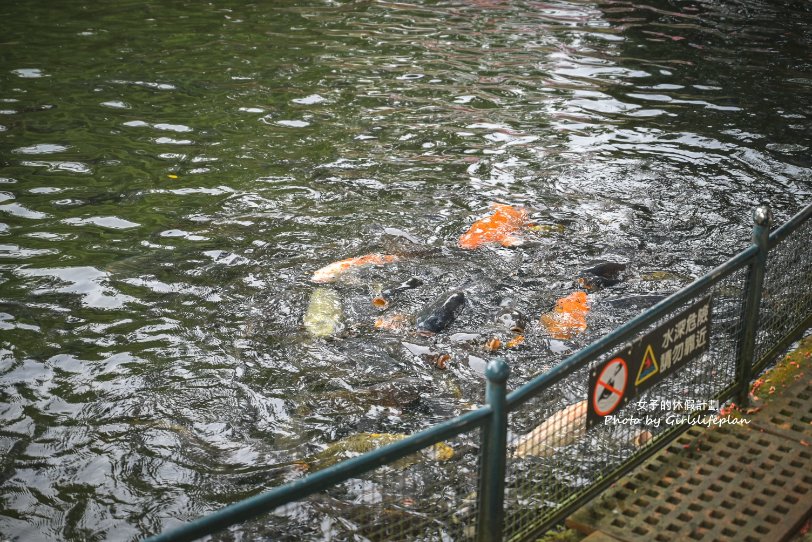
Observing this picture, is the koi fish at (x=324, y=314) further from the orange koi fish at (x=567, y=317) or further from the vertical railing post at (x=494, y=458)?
the vertical railing post at (x=494, y=458)

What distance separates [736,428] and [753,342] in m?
0.65

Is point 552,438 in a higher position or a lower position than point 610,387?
lower

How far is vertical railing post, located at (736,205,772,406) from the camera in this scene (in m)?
5.39

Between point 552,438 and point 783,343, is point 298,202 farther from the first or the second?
point 552,438

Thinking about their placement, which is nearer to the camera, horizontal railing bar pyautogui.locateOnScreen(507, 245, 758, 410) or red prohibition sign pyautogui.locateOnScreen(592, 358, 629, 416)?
horizontal railing bar pyautogui.locateOnScreen(507, 245, 758, 410)

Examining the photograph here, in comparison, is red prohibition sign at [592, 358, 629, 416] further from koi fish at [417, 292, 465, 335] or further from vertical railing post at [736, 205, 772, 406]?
koi fish at [417, 292, 465, 335]


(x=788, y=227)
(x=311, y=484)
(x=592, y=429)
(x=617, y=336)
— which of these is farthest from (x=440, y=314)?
(x=311, y=484)

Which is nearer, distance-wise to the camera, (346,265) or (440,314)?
(440,314)

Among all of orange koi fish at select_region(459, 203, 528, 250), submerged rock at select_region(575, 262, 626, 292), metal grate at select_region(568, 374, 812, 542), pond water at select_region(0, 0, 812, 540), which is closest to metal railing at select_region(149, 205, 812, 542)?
metal grate at select_region(568, 374, 812, 542)

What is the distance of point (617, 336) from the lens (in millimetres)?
4445

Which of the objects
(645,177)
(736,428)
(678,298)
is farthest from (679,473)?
(645,177)

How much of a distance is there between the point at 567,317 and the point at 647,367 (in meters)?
3.53

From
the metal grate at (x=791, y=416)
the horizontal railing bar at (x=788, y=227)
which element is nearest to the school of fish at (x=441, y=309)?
the metal grate at (x=791, y=416)

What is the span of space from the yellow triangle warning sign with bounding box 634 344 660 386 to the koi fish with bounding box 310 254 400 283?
4759 mm
